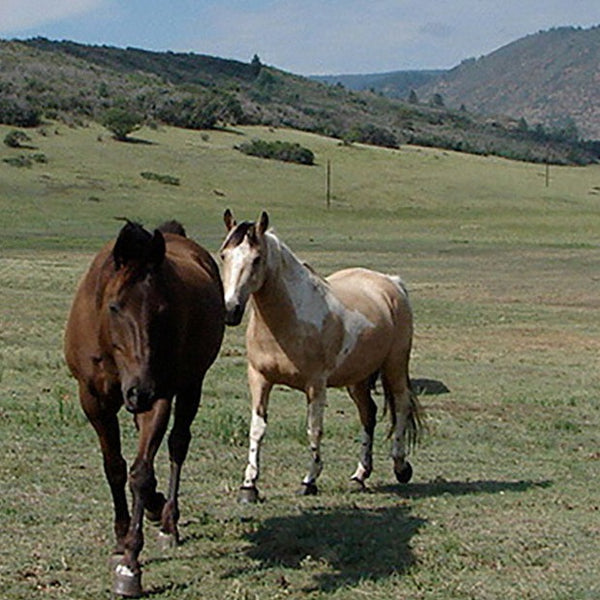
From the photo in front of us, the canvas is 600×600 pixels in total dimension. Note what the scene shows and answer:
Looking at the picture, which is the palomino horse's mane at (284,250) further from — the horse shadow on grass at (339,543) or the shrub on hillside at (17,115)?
the shrub on hillside at (17,115)

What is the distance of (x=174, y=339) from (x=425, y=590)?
2.08 meters

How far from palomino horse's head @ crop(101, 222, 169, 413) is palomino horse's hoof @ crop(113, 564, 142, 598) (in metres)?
0.96

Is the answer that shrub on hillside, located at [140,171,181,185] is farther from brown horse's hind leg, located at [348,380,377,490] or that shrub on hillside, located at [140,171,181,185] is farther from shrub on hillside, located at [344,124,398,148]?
brown horse's hind leg, located at [348,380,377,490]

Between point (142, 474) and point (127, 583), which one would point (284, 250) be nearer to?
point (142, 474)

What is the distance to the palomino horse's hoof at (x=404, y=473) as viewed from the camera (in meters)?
11.3

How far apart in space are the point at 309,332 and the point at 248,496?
1.41 metres

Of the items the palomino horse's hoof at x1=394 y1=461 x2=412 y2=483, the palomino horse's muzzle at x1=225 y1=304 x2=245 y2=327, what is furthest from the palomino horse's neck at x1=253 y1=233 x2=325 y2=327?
the palomino horse's hoof at x1=394 y1=461 x2=412 y2=483

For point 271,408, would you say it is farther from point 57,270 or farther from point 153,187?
point 153,187

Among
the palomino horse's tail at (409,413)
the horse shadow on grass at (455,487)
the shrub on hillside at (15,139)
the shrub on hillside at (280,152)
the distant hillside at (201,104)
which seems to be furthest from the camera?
the distant hillside at (201,104)

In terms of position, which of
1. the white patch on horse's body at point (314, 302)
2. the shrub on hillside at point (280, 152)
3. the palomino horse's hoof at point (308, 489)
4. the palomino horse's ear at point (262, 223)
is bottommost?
the shrub on hillside at point (280, 152)

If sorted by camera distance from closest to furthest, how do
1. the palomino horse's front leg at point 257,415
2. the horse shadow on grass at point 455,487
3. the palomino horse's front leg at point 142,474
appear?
the palomino horse's front leg at point 142,474, the palomino horse's front leg at point 257,415, the horse shadow on grass at point 455,487

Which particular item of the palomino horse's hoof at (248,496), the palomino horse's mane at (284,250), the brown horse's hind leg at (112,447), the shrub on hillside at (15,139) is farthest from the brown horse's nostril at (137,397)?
the shrub on hillside at (15,139)

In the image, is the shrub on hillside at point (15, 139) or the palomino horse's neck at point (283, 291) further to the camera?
the shrub on hillside at point (15, 139)

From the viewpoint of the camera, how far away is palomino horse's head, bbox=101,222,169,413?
6.80 metres
